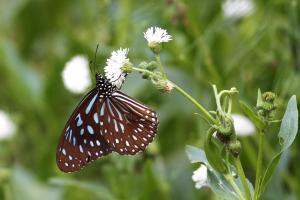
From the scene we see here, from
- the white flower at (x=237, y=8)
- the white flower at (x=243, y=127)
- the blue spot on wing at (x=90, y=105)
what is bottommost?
the white flower at (x=243, y=127)

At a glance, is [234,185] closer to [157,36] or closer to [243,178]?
[243,178]

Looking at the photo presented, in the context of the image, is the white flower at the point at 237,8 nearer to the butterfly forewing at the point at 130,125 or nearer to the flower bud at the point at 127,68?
the butterfly forewing at the point at 130,125

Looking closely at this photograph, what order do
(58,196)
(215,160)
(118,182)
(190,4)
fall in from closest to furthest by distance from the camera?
(215,160) < (118,182) < (190,4) < (58,196)

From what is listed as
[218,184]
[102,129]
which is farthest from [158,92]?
[218,184]

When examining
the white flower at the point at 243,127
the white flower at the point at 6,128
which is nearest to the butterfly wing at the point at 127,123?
the white flower at the point at 243,127

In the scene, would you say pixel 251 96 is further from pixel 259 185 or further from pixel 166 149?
pixel 259 185

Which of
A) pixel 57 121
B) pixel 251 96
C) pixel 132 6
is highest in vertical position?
pixel 132 6

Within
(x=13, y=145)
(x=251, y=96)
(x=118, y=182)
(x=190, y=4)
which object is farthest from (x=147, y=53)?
(x=13, y=145)
